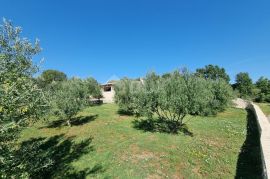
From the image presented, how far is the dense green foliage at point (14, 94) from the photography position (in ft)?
17.7

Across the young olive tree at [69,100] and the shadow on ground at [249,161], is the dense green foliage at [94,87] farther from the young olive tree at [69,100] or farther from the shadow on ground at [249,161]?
the shadow on ground at [249,161]

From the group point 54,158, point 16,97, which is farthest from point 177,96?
point 16,97

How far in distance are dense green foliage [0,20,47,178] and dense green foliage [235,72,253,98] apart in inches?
3410

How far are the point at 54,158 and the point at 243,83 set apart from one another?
91919 millimetres

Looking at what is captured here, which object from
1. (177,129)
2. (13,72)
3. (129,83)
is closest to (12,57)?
(13,72)

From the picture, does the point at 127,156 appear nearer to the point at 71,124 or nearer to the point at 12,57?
the point at 12,57

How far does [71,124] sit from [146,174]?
49.3 ft

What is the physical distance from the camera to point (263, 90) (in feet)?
233

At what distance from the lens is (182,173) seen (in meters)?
10.7

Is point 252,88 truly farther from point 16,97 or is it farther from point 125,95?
point 16,97

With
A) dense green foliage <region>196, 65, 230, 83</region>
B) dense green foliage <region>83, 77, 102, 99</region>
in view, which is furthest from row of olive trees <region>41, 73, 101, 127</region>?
dense green foliage <region>196, 65, 230, 83</region>

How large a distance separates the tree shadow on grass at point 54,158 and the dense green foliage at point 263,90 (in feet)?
213

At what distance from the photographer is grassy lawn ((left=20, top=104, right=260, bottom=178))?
10.9 m

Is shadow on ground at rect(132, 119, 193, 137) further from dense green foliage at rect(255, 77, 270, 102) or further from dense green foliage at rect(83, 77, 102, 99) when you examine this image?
dense green foliage at rect(255, 77, 270, 102)
